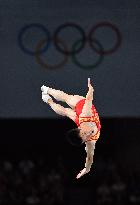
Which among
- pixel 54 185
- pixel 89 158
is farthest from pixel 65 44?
pixel 89 158

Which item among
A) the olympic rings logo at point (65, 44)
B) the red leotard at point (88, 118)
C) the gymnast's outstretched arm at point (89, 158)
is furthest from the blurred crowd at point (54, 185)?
the red leotard at point (88, 118)

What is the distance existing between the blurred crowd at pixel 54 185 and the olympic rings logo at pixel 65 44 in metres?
3.71

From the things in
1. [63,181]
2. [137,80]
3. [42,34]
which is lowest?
[63,181]

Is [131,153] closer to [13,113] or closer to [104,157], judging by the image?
[104,157]

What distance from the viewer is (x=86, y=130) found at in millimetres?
9906

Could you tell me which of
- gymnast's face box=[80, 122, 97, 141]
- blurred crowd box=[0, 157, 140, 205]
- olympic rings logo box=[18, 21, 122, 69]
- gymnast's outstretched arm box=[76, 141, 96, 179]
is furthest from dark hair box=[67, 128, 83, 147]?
blurred crowd box=[0, 157, 140, 205]

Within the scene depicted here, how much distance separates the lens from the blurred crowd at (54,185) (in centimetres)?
1708

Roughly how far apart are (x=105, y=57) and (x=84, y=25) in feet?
3.41

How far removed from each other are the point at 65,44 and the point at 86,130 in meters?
6.20

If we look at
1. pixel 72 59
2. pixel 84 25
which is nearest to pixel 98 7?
pixel 84 25

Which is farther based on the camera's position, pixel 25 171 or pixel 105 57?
pixel 25 171

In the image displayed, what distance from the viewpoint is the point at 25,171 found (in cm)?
1764

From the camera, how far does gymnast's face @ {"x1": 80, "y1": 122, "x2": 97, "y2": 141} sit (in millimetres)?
9898

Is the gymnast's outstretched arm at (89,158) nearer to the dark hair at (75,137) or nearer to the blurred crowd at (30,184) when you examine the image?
the dark hair at (75,137)
